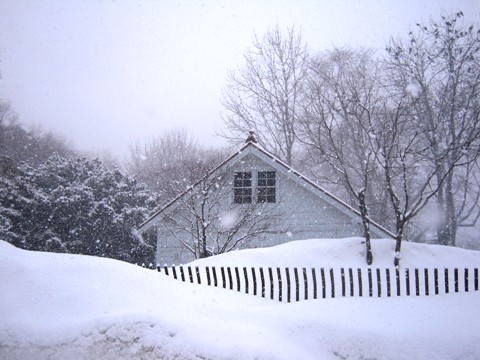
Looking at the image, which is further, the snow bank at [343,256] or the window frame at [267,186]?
the window frame at [267,186]

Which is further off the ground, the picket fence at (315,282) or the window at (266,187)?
the window at (266,187)

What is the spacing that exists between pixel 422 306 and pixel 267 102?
21443mm

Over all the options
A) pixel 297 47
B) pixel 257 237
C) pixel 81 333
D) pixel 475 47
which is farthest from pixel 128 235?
pixel 475 47

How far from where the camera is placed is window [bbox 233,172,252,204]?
1311 centimetres

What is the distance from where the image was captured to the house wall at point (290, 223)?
42.1ft

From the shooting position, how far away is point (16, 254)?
13.0ft

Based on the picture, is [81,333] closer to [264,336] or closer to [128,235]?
[264,336]

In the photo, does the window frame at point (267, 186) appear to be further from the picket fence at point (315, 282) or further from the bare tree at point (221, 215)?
the picket fence at point (315, 282)

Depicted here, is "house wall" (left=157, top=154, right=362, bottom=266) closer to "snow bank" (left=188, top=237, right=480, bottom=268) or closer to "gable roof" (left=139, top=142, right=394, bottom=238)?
"gable roof" (left=139, top=142, right=394, bottom=238)

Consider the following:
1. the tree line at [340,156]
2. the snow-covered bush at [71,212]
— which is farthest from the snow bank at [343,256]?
the snow-covered bush at [71,212]

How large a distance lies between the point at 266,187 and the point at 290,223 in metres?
1.73

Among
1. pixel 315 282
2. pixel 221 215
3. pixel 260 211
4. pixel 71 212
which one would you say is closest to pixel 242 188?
pixel 260 211

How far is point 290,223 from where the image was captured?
13.0 meters

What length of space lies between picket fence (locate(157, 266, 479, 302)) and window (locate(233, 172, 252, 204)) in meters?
5.93
